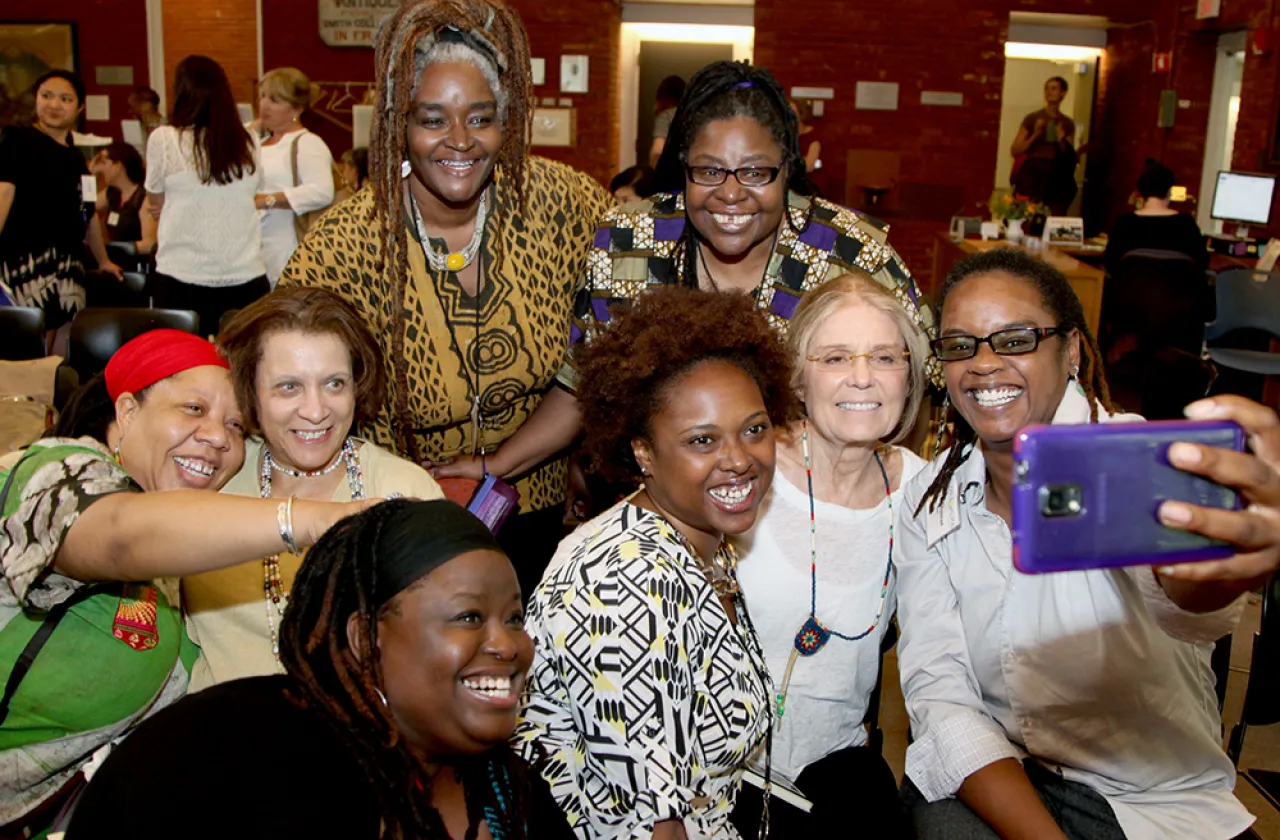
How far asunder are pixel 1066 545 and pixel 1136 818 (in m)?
1.26

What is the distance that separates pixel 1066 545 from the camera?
3.63 feet

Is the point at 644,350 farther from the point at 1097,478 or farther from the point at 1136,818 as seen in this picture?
the point at 1136,818

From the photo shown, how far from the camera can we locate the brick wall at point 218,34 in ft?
40.0

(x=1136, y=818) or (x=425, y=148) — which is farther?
(x=425, y=148)

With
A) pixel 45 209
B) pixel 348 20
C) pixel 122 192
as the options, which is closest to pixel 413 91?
pixel 45 209

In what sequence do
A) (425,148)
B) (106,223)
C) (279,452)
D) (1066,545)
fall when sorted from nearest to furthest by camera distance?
(1066,545) → (279,452) → (425,148) → (106,223)

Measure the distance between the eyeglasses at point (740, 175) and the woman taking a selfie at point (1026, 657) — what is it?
58 cm

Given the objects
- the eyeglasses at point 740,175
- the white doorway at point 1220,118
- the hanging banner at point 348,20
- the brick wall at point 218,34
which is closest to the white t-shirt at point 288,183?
the eyeglasses at point 740,175

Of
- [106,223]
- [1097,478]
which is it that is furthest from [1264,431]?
[106,223]

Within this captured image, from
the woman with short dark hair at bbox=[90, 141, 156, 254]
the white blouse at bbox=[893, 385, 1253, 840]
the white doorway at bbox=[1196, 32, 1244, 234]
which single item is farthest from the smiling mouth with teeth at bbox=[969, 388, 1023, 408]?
the white doorway at bbox=[1196, 32, 1244, 234]

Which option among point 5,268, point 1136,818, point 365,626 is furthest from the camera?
point 5,268

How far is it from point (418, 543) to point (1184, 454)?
1.01 metres

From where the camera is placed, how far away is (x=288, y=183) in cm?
617

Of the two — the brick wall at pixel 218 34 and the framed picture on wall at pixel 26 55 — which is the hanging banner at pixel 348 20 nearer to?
the brick wall at pixel 218 34
